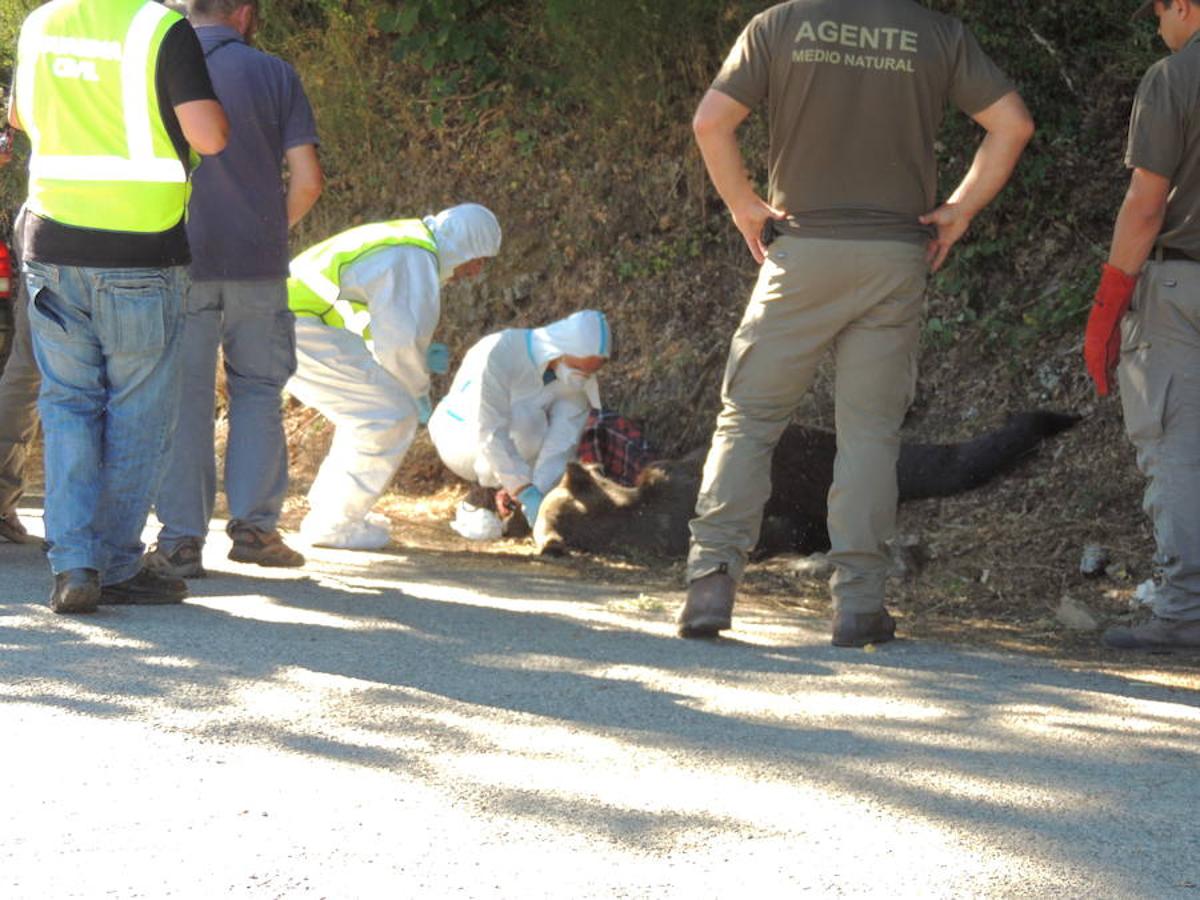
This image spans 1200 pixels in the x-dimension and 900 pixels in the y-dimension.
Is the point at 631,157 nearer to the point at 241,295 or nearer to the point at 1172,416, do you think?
the point at 241,295

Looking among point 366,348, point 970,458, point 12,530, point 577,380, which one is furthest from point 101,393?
point 970,458

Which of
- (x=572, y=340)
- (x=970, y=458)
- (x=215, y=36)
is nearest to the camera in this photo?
(x=215, y=36)

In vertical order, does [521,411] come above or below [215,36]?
below

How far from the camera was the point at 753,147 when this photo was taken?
32.8 ft

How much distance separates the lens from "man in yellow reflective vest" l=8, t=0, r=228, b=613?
536cm

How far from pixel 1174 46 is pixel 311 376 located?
369 centimetres

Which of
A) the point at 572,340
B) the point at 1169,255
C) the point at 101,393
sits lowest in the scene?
the point at 101,393

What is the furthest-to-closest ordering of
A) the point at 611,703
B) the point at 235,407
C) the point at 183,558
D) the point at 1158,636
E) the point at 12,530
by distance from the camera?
the point at 12,530 < the point at 235,407 < the point at 183,558 < the point at 1158,636 < the point at 611,703

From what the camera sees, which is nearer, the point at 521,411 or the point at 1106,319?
the point at 1106,319

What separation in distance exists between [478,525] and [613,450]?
101cm

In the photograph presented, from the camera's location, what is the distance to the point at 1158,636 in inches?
224

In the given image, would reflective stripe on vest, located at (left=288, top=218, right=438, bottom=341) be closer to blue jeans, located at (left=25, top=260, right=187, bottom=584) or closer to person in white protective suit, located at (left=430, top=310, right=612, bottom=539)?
person in white protective suit, located at (left=430, top=310, right=612, bottom=539)

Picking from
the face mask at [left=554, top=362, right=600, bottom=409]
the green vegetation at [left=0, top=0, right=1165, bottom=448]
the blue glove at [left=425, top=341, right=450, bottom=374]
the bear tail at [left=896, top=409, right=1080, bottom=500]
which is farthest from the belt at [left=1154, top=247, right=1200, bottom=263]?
the face mask at [left=554, top=362, right=600, bottom=409]

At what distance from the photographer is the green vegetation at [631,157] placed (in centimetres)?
901
